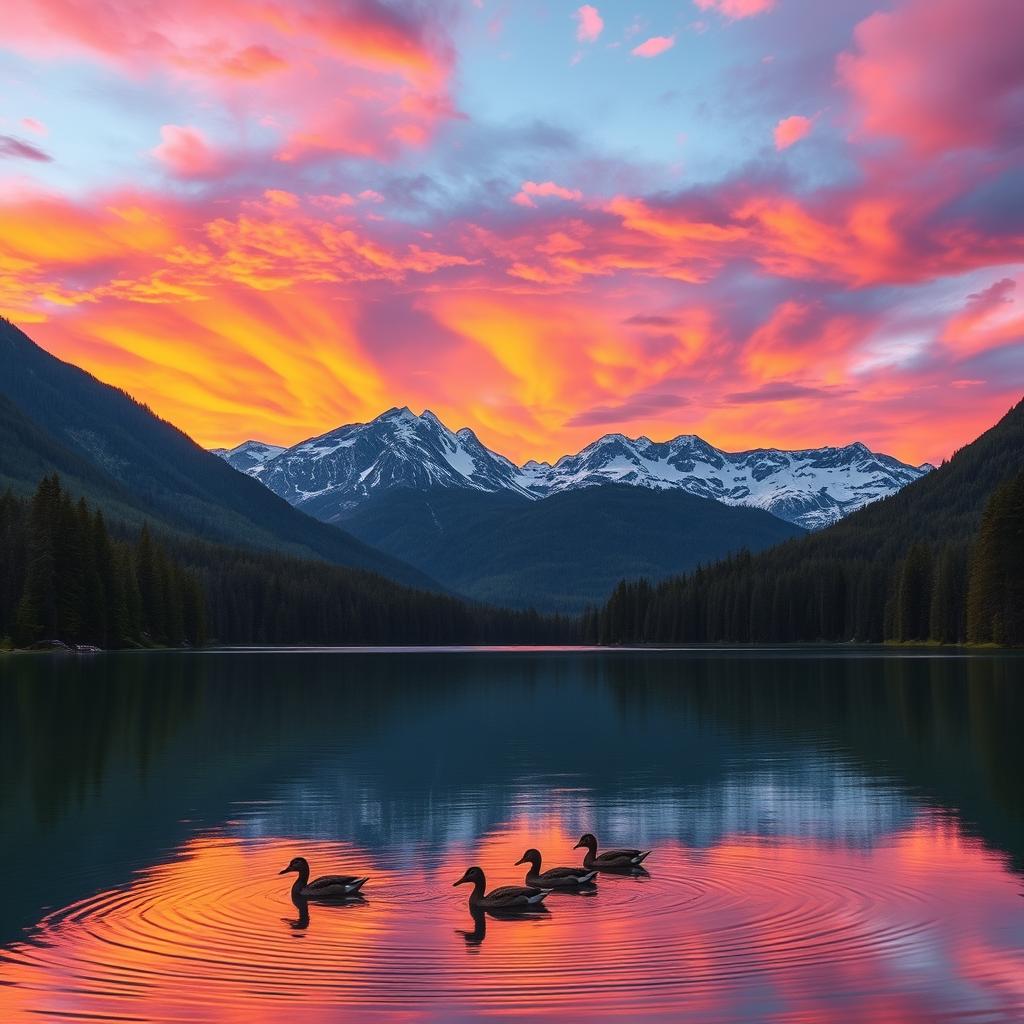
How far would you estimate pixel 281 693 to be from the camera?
314 feet

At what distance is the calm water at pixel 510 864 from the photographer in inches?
810

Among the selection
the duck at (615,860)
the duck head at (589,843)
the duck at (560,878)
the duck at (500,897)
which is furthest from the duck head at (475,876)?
the duck head at (589,843)

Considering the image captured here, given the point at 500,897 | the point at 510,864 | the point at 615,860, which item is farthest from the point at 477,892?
the point at 510,864

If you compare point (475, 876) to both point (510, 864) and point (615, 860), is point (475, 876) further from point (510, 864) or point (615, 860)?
point (510, 864)

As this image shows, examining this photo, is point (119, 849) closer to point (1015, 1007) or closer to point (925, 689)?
point (1015, 1007)

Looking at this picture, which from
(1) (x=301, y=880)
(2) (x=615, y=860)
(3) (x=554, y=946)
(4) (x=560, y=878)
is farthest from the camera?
(2) (x=615, y=860)

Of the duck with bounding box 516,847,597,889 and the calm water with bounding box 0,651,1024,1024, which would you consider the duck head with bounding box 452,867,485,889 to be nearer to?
the calm water with bounding box 0,651,1024,1024

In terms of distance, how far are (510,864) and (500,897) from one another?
556 centimetres

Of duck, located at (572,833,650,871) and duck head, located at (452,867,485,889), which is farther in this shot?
duck, located at (572,833,650,871)

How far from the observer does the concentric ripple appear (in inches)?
781

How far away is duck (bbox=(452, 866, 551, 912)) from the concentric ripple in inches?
13.1

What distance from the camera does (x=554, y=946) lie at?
77.7 feet

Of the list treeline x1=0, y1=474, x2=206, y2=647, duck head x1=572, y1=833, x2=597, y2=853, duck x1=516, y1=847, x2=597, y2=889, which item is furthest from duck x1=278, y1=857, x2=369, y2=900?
treeline x1=0, y1=474, x2=206, y2=647

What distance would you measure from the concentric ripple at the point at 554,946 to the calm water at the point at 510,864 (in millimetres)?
79
